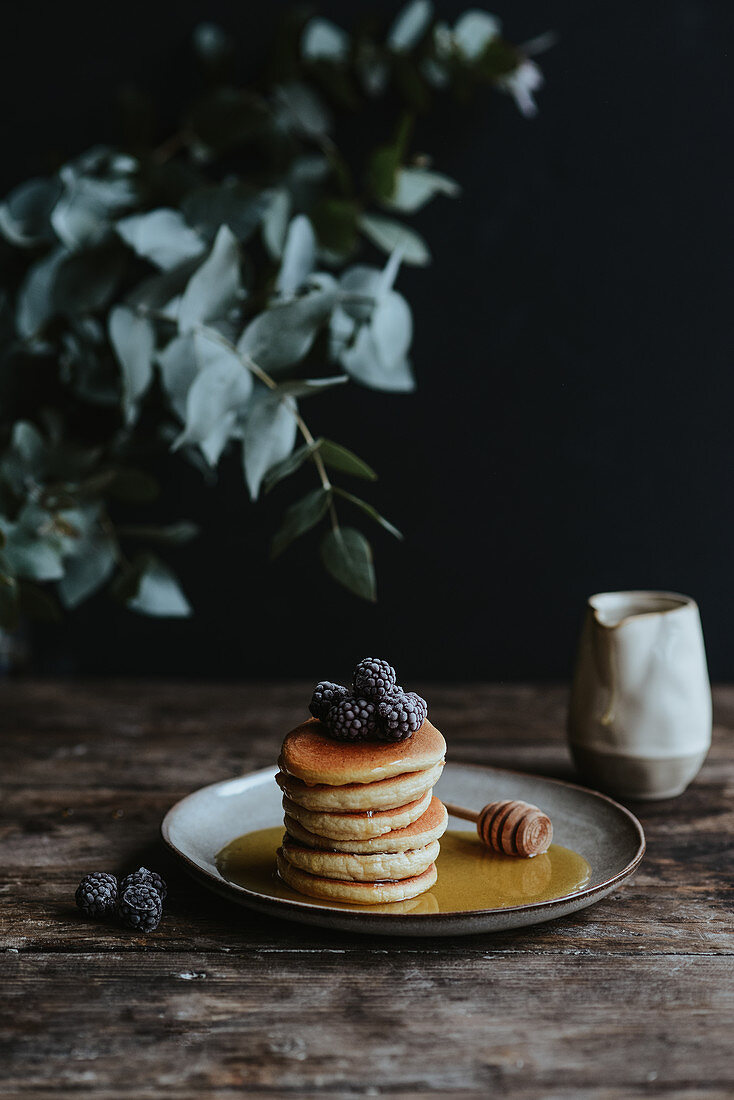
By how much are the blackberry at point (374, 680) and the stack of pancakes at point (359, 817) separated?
4cm

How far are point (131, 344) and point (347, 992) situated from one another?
0.73 m

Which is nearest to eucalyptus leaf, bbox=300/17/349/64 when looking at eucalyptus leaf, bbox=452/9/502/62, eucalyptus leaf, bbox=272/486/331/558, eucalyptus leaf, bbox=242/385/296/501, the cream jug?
eucalyptus leaf, bbox=452/9/502/62

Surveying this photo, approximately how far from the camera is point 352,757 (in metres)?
0.74

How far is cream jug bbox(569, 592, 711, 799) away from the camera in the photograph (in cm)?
99

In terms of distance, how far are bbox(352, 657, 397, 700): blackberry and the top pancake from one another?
0.12ft

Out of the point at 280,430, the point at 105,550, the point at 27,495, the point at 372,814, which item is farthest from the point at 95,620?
the point at 372,814

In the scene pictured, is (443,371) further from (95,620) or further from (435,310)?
(95,620)

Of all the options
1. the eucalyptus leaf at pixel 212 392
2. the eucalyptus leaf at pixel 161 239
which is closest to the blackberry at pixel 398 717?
the eucalyptus leaf at pixel 212 392

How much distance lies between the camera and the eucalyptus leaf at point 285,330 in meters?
1.01

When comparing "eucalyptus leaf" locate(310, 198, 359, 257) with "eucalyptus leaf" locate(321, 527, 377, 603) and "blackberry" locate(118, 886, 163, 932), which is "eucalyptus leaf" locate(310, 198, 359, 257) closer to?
"eucalyptus leaf" locate(321, 527, 377, 603)

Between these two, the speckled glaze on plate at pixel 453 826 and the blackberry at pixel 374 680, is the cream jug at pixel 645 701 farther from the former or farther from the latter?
the blackberry at pixel 374 680

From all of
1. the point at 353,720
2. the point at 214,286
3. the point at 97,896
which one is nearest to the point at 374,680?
the point at 353,720

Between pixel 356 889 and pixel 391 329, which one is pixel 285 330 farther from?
pixel 356 889

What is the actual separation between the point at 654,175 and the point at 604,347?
0.85 ft
